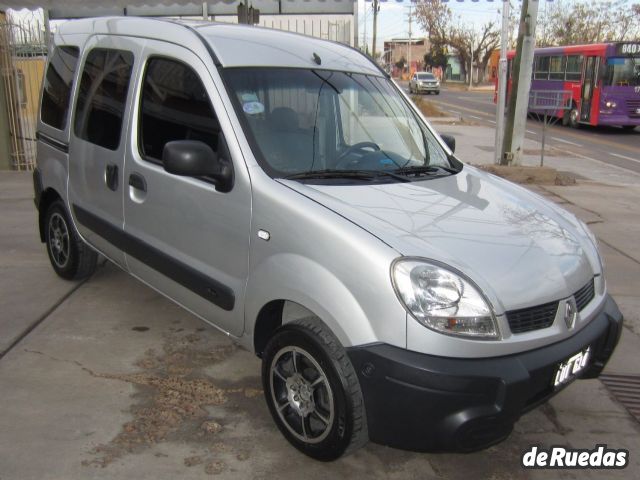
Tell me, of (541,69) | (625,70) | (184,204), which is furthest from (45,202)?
(541,69)

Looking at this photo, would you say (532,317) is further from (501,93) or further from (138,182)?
(501,93)

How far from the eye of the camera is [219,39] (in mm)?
3488

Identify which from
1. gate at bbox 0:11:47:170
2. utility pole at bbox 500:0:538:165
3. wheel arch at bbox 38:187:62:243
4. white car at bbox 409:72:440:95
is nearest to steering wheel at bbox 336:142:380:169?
wheel arch at bbox 38:187:62:243

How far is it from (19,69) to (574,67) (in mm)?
19153

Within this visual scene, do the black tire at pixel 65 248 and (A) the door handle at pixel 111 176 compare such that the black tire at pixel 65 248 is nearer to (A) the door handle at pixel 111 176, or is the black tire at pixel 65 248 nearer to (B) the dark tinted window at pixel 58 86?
(B) the dark tinted window at pixel 58 86

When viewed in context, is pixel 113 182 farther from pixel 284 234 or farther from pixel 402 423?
pixel 402 423

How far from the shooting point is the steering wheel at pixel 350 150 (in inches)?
132

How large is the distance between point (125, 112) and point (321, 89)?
123 cm

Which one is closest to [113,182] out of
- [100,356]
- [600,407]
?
[100,356]

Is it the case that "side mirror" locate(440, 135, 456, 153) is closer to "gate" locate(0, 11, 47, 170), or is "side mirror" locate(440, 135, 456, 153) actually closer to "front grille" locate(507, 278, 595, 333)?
"front grille" locate(507, 278, 595, 333)

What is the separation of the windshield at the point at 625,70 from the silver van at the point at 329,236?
19.7 m

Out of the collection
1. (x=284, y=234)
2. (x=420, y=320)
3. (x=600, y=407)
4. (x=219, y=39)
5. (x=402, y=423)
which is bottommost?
(x=600, y=407)

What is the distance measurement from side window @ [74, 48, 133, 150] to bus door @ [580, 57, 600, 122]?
2083 centimetres

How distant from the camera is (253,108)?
129 inches
